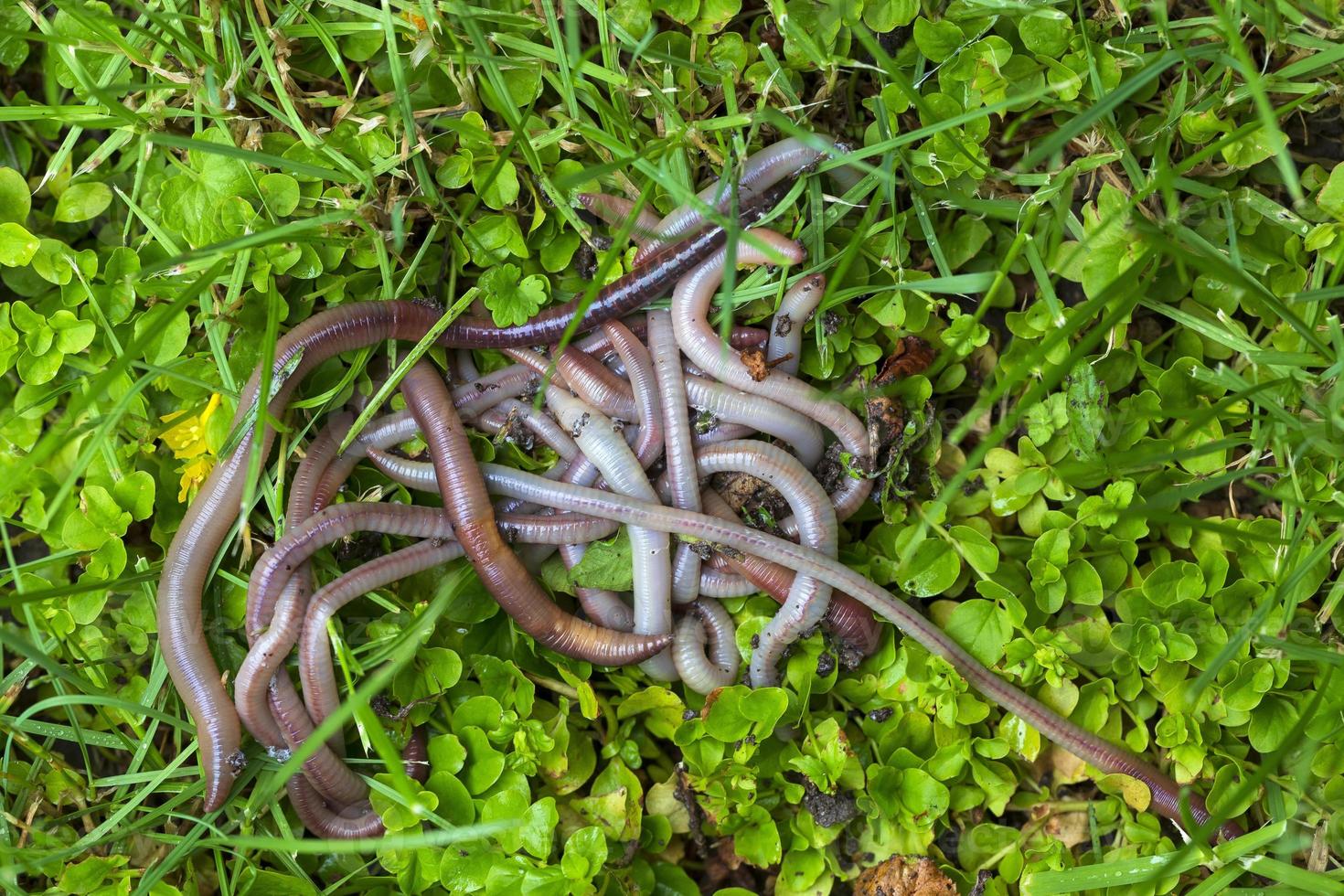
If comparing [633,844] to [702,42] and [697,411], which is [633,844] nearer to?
[697,411]

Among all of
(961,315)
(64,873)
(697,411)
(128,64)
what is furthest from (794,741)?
(128,64)

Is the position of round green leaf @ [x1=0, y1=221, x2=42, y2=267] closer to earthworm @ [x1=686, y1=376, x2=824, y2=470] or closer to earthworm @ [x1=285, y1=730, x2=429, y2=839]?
earthworm @ [x1=285, y1=730, x2=429, y2=839]

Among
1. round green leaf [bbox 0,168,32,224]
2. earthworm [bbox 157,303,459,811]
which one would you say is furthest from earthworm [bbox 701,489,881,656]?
round green leaf [bbox 0,168,32,224]

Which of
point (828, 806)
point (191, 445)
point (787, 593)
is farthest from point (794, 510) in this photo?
point (191, 445)

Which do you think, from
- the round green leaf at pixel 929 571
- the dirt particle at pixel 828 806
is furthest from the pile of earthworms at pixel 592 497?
the dirt particle at pixel 828 806

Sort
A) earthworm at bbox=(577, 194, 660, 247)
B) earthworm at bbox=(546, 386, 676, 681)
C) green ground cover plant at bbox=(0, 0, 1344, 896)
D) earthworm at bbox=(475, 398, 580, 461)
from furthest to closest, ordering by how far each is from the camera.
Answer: earthworm at bbox=(475, 398, 580, 461) → earthworm at bbox=(546, 386, 676, 681) → earthworm at bbox=(577, 194, 660, 247) → green ground cover plant at bbox=(0, 0, 1344, 896)

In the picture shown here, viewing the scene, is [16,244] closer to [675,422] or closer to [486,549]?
[486,549]
